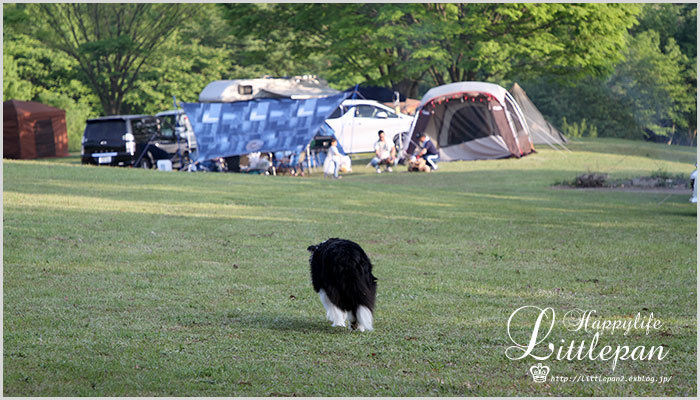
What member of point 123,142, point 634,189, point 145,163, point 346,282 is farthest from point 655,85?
point 346,282

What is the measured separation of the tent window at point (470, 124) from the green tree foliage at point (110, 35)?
17.8m

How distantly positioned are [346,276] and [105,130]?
20914 mm

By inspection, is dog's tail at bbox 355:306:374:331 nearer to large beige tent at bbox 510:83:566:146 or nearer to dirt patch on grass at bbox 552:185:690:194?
dirt patch on grass at bbox 552:185:690:194

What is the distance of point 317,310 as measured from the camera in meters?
7.22

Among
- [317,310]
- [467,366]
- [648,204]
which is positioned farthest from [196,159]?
[467,366]

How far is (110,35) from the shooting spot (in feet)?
132

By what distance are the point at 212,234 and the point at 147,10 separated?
30.8m

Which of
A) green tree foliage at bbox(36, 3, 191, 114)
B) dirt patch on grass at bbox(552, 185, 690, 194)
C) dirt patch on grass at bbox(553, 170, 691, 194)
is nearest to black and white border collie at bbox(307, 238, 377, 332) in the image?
dirt patch on grass at bbox(552, 185, 690, 194)

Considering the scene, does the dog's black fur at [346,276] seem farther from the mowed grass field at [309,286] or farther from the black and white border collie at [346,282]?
the mowed grass field at [309,286]

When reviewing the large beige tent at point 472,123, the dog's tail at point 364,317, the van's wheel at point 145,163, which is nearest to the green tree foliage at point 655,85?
the large beige tent at point 472,123

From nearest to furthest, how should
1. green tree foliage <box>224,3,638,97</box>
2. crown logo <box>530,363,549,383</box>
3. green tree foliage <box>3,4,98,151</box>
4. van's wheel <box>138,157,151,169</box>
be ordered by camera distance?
1. crown logo <box>530,363,549,383</box>
2. van's wheel <box>138,157,151,169</box>
3. green tree foliage <box>224,3,638,97</box>
4. green tree foliage <box>3,4,98,151</box>

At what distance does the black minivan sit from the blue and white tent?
141 centimetres

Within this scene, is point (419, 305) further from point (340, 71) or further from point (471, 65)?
point (340, 71)

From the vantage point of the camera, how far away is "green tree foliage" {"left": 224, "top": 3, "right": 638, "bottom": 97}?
3177cm
